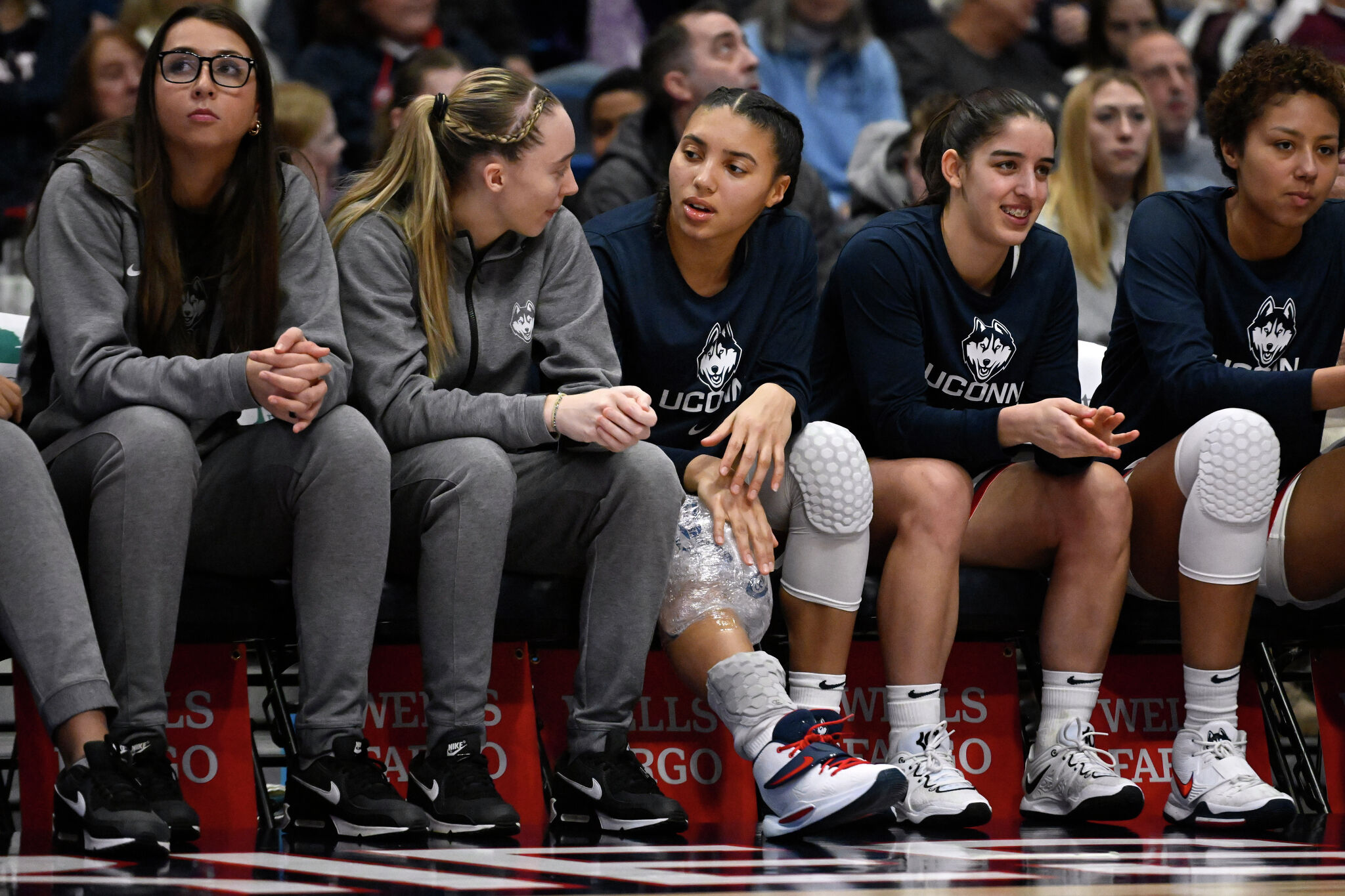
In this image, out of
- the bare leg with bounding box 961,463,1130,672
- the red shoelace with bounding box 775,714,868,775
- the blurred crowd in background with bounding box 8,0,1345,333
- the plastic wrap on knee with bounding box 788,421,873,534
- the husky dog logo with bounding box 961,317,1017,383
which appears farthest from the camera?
the blurred crowd in background with bounding box 8,0,1345,333

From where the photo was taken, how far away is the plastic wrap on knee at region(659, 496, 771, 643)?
2.36 meters

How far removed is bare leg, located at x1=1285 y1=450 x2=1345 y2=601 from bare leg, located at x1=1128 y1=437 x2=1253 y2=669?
8 centimetres

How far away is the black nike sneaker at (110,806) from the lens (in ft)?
5.93

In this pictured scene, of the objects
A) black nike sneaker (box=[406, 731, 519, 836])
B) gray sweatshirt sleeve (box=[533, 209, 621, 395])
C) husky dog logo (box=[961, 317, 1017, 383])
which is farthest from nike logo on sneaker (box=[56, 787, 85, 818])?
husky dog logo (box=[961, 317, 1017, 383])

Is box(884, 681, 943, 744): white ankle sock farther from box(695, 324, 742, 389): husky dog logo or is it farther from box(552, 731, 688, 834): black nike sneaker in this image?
box(695, 324, 742, 389): husky dog logo

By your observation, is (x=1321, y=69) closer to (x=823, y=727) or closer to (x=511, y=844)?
(x=823, y=727)

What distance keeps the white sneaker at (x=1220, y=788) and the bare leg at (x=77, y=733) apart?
1.59 m

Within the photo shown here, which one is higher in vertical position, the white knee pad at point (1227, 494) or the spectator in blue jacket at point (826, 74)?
the spectator in blue jacket at point (826, 74)

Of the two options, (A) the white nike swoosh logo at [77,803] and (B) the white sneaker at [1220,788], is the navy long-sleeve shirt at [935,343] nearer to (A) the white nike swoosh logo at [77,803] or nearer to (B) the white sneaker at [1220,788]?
(B) the white sneaker at [1220,788]

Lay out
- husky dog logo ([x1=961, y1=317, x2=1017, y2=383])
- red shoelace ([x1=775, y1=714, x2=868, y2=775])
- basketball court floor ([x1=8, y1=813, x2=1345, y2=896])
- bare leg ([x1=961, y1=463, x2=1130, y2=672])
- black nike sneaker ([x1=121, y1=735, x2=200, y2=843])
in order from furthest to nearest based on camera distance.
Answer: husky dog logo ([x1=961, y1=317, x2=1017, y2=383]), bare leg ([x1=961, y1=463, x2=1130, y2=672]), red shoelace ([x1=775, y1=714, x2=868, y2=775]), black nike sneaker ([x1=121, y1=735, x2=200, y2=843]), basketball court floor ([x1=8, y1=813, x2=1345, y2=896])

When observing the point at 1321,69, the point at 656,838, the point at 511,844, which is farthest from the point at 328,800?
the point at 1321,69

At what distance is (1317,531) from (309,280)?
1.63m

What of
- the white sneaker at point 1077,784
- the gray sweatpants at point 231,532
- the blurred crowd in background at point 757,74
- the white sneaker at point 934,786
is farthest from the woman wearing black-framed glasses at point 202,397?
the white sneaker at point 1077,784

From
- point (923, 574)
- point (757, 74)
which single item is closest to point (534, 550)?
point (923, 574)
